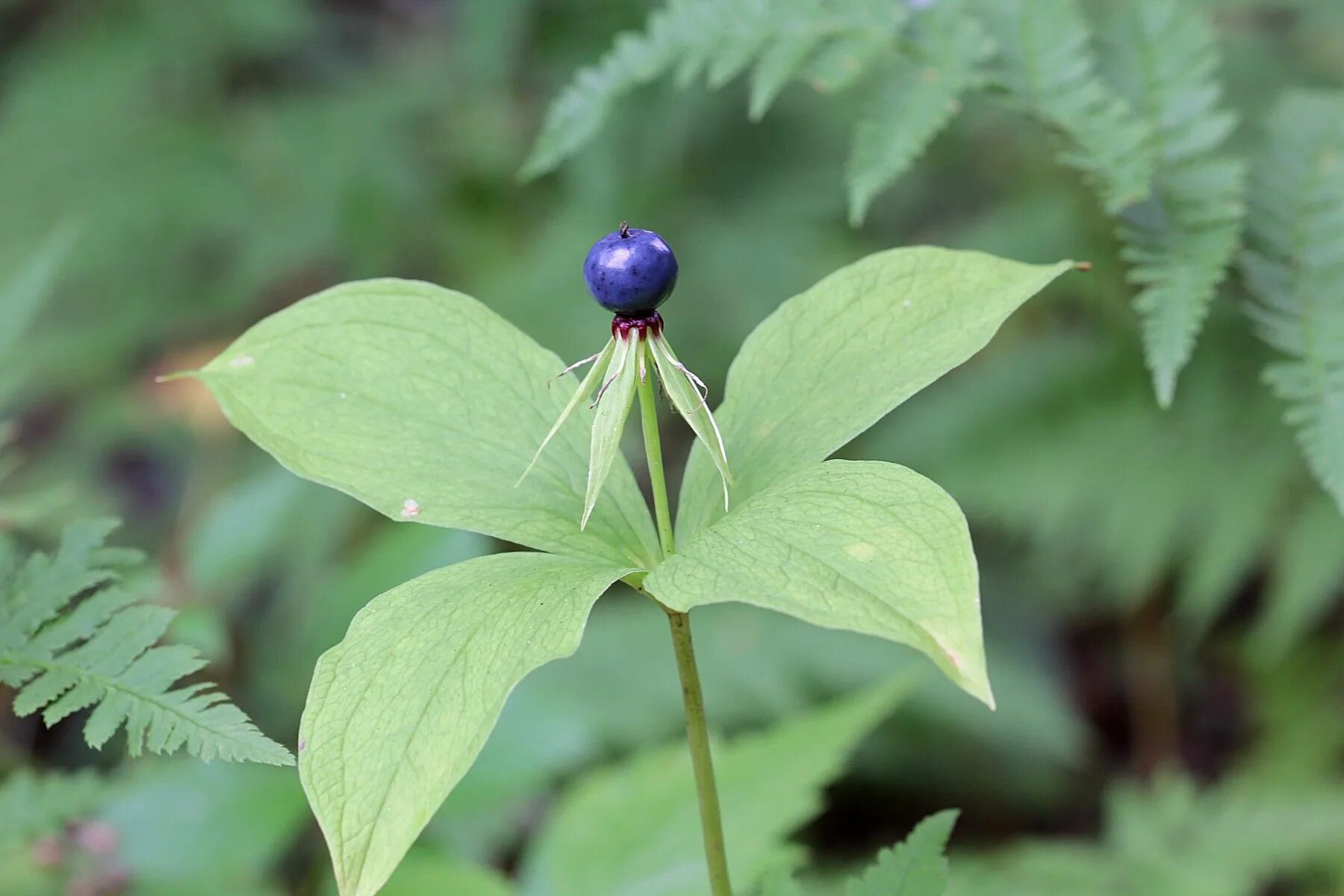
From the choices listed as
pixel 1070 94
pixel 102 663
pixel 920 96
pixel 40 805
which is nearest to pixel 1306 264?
pixel 1070 94

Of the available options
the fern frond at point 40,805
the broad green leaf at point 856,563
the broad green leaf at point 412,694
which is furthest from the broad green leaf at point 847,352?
the fern frond at point 40,805

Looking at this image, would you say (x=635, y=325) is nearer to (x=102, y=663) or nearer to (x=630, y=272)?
(x=630, y=272)

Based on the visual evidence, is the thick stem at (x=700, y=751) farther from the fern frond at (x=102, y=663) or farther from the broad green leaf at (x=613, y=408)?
the fern frond at (x=102, y=663)

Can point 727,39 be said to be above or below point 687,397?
above

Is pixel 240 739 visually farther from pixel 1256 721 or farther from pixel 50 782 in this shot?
pixel 1256 721

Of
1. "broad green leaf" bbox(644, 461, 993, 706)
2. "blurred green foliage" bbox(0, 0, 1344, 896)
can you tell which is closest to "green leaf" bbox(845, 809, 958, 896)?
"broad green leaf" bbox(644, 461, 993, 706)
